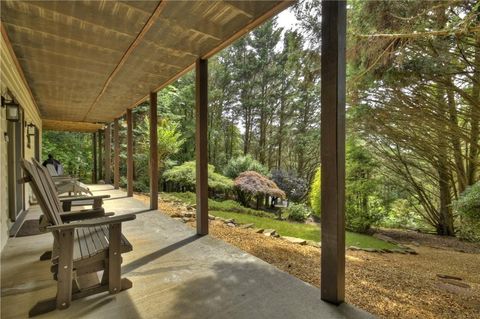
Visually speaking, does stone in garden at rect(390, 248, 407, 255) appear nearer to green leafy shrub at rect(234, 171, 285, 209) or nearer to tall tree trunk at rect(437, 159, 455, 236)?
tall tree trunk at rect(437, 159, 455, 236)

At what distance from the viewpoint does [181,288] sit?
223 centimetres

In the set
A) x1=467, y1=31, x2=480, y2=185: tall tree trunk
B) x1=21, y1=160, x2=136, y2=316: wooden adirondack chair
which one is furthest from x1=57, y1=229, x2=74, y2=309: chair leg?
x1=467, y1=31, x2=480, y2=185: tall tree trunk

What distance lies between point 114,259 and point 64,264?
0.33 m

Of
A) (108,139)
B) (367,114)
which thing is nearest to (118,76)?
(367,114)

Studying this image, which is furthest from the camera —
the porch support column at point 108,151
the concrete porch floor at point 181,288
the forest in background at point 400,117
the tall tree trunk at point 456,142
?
the porch support column at point 108,151

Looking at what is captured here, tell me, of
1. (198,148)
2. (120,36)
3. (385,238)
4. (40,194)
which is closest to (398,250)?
(385,238)

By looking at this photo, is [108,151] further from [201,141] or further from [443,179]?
[443,179]

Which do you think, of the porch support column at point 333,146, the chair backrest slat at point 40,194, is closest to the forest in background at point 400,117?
the porch support column at point 333,146

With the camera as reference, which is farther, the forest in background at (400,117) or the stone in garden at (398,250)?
the stone in garden at (398,250)

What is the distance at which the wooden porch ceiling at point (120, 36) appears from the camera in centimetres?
259

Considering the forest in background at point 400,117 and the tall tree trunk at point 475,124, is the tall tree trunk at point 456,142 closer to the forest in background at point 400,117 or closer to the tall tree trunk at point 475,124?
the forest in background at point 400,117

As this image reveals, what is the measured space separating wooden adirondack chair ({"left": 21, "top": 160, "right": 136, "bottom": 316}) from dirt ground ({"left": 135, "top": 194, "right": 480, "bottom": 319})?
1740 millimetres

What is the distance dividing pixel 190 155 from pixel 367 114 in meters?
9.70

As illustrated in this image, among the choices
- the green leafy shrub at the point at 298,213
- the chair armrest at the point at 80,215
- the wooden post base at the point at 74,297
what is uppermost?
the chair armrest at the point at 80,215
